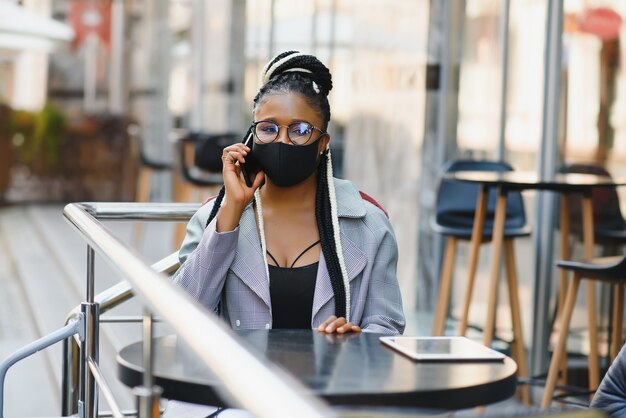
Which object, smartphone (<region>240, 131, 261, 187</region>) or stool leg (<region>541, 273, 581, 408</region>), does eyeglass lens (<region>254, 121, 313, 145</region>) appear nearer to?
smartphone (<region>240, 131, 261, 187</region>)

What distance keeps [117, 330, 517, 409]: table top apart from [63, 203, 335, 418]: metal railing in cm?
10

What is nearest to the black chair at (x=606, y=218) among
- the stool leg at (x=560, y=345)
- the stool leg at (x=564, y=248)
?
the stool leg at (x=564, y=248)

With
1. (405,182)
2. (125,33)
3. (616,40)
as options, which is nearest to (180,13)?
(125,33)

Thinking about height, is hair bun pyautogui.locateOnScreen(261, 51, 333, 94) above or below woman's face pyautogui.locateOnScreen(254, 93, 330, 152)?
above

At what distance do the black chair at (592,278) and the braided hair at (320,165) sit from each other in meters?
1.45

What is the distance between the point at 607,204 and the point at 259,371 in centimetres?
383

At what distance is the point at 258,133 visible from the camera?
2.31 m

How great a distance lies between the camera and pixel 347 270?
88.3 inches

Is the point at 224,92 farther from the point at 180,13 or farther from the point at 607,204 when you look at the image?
the point at 607,204

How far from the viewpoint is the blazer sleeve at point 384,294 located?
7.32 ft

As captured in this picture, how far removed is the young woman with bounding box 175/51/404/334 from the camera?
2.23m

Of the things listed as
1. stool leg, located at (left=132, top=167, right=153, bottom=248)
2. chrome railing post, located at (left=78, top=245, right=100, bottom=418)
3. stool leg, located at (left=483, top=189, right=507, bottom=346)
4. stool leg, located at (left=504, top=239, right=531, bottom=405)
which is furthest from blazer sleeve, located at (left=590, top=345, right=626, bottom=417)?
stool leg, located at (left=132, top=167, right=153, bottom=248)

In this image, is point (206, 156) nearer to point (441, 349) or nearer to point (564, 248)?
point (564, 248)

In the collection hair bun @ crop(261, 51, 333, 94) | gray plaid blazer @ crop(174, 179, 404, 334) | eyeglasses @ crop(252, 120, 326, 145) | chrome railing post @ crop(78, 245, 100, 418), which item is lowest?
chrome railing post @ crop(78, 245, 100, 418)
